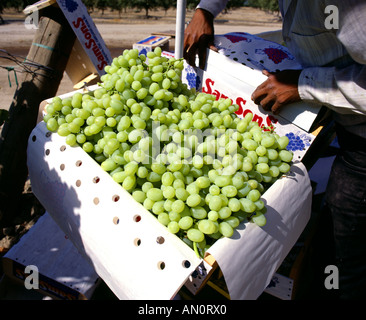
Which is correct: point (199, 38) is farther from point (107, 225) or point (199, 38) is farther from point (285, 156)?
point (107, 225)

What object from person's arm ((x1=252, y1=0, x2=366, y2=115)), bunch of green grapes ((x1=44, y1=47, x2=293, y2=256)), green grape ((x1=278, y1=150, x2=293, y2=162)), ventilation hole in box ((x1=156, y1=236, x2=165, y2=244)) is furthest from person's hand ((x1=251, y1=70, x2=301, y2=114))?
ventilation hole in box ((x1=156, y1=236, x2=165, y2=244))

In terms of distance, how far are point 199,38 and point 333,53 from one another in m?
0.80

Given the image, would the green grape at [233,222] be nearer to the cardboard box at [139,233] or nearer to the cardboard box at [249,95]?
the cardboard box at [139,233]

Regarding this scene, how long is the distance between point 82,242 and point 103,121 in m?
0.52

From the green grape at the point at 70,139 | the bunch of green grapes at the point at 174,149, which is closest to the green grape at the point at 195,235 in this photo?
the bunch of green grapes at the point at 174,149

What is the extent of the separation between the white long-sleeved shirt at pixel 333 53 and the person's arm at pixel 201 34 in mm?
478

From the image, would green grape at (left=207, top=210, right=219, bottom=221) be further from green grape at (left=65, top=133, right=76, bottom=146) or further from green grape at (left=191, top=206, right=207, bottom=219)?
green grape at (left=65, top=133, right=76, bottom=146)

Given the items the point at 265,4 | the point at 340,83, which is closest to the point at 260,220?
the point at 340,83

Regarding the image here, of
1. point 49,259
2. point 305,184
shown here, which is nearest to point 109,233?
point 305,184

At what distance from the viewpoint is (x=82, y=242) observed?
3.59 feet

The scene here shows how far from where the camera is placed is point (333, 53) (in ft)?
4.30

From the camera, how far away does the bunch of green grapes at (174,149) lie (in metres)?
0.99

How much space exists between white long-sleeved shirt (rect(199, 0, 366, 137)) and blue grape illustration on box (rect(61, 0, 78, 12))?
142cm
